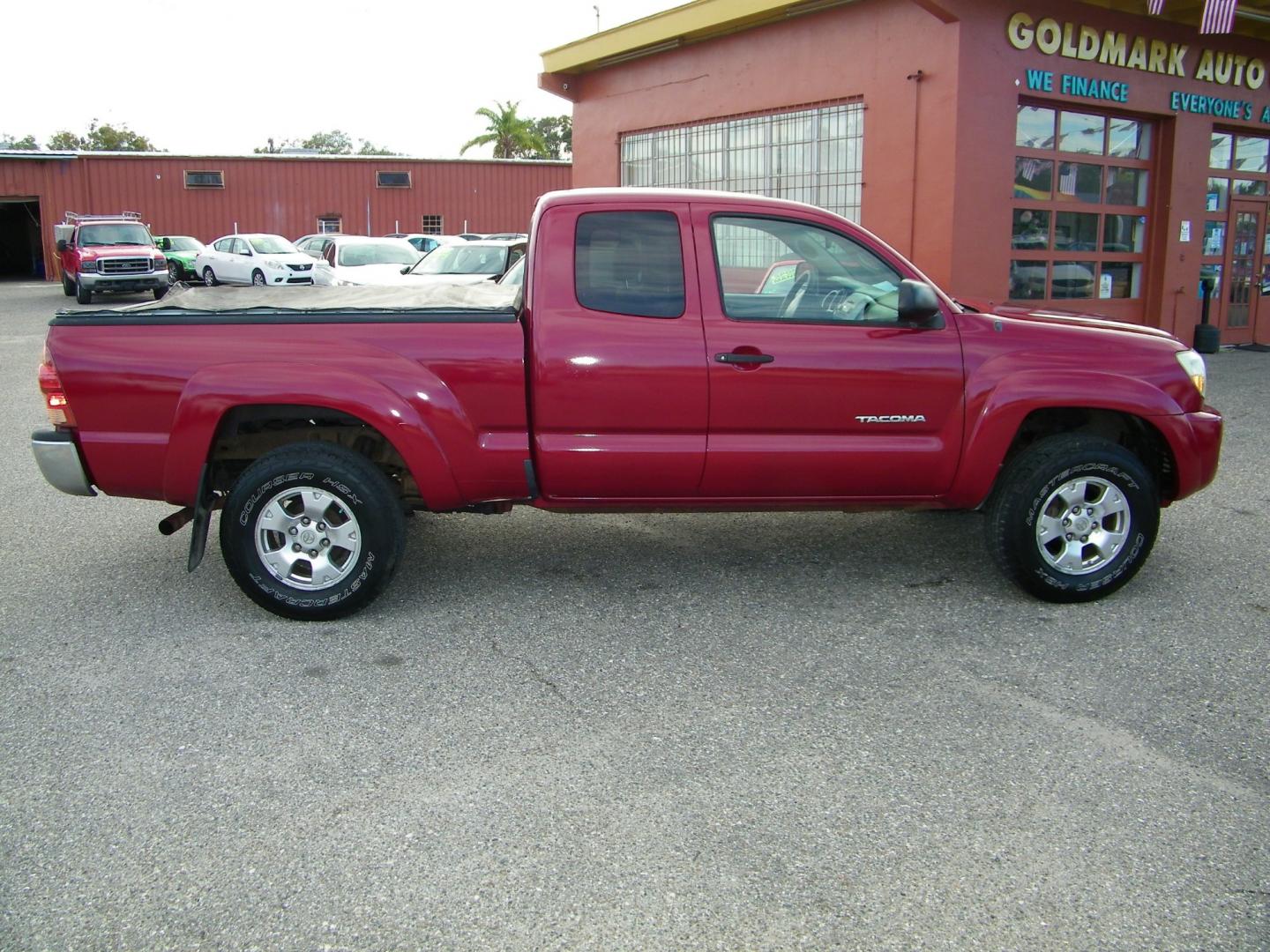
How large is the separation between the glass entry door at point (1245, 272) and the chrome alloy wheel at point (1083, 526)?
1176cm

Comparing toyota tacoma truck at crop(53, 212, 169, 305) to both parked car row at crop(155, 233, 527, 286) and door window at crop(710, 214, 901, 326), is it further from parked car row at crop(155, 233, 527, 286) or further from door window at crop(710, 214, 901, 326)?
door window at crop(710, 214, 901, 326)

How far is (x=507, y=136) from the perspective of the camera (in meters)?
50.6

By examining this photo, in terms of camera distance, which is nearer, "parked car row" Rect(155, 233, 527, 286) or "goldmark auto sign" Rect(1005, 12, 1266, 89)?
"goldmark auto sign" Rect(1005, 12, 1266, 89)

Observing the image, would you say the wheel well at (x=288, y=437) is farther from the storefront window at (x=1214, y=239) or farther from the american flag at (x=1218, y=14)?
the storefront window at (x=1214, y=239)

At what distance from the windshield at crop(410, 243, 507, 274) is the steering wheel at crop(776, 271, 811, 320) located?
32.8 feet

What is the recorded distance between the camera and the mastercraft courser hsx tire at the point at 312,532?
4.62 meters

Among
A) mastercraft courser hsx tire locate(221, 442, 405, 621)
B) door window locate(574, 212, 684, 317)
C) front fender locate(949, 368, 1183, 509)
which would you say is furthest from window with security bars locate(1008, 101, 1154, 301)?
mastercraft courser hsx tire locate(221, 442, 405, 621)

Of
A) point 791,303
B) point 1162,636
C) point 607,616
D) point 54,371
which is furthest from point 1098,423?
point 54,371

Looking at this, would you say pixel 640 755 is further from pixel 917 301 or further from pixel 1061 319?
pixel 1061 319

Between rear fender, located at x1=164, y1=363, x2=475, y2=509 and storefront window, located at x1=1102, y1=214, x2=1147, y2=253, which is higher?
storefront window, located at x1=1102, y1=214, x2=1147, y2=253

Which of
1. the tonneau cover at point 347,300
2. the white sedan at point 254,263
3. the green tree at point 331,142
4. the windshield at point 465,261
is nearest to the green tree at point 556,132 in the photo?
the green tree at point 331,142

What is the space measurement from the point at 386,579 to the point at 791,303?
2.24m

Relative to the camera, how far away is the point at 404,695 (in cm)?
404

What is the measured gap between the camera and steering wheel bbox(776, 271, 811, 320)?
16.0 ft
